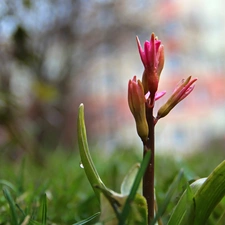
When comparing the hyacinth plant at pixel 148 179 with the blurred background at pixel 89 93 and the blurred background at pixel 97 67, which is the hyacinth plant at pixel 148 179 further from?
the blurred background at pixel 97 67

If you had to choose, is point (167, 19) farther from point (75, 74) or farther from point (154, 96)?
point (154, 96)

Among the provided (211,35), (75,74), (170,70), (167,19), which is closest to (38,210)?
(75,74)

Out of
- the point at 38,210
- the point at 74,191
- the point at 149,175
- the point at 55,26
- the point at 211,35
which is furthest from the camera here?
the point at 211,35

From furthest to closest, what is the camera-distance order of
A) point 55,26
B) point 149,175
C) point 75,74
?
point 75,74, point 55,26, point 149,175

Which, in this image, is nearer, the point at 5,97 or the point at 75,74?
the point at 5,97

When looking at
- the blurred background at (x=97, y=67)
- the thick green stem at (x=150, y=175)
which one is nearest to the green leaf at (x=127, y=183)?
the thick green stem at (x=150, y=175)

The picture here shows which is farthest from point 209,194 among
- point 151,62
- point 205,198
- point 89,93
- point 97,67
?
point 89,93

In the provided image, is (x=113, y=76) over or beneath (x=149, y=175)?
beneath

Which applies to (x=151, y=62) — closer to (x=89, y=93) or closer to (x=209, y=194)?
(x=209, y=194)
